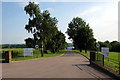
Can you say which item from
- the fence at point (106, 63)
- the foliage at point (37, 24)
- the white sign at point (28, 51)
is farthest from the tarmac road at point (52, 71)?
the foliage at point (37, 24)

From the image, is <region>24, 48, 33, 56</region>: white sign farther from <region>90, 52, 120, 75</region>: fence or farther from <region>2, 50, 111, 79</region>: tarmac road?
<region>90, 52, 120, 75</region>: fence

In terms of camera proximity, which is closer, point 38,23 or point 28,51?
point 28,51

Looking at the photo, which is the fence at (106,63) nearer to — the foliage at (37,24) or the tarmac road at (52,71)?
the tarmac road at (52,71)

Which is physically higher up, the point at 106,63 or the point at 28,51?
the point at 28,51

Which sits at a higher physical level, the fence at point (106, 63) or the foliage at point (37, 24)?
the foliage at point (37, 24)

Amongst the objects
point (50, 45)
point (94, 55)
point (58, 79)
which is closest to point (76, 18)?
point (50, 45)

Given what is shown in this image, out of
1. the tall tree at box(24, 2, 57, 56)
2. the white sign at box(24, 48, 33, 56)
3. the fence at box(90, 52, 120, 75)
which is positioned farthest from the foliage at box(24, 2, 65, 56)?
the fence at box(90, 52, 120, 75)

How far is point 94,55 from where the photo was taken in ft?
64.2

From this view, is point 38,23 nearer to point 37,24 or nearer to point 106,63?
point 37,24

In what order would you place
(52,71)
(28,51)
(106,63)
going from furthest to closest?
(28,51) < (106,63) < (52,71)

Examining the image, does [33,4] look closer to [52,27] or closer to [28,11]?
[28,11]

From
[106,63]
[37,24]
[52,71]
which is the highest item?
[37,24]

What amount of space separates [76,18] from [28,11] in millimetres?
50857

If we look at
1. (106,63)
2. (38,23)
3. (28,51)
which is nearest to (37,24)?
(38,23)
